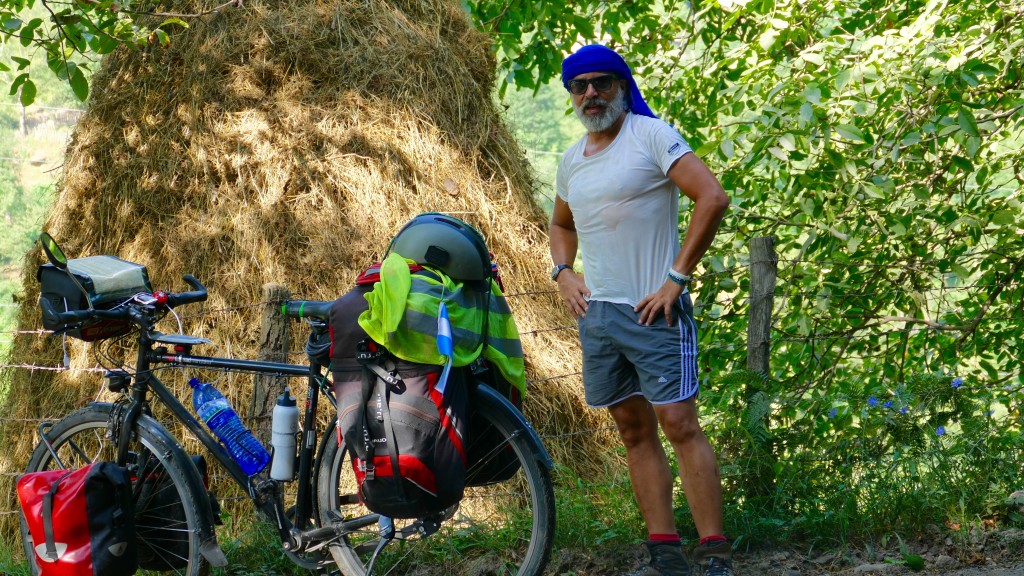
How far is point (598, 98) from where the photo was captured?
322cm

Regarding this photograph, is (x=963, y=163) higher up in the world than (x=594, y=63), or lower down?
lower down

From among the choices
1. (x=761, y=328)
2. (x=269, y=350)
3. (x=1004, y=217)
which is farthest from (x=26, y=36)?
(x=1004, y=217)

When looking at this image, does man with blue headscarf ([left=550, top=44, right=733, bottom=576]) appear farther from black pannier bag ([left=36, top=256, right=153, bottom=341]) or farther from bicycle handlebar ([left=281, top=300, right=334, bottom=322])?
black pannier bag ([left=36, top=256, right=153, bottom=341])

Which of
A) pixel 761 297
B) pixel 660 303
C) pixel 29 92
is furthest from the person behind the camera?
pixel 29 92

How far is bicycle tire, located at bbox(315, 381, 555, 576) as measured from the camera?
125 inches

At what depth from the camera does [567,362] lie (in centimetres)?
558

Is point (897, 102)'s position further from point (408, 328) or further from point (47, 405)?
point (47, 405)

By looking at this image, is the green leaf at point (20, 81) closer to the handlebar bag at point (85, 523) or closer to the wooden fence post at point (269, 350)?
the wooden fence post at point (269, 350)

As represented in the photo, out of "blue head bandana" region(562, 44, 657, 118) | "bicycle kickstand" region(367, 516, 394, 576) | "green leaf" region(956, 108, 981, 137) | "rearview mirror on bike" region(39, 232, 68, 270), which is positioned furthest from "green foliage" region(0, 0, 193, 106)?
"green leaf" region(956, 108, 981, 137)

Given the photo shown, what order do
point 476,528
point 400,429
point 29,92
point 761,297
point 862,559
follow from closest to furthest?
point 400,429
point 862,559
point 476,528
point 761,297
point 29,92

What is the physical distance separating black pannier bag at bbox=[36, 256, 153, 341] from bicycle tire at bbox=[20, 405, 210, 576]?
321 millimetres

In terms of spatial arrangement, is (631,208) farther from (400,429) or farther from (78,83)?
(78,83)

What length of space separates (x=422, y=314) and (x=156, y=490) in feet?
4.43

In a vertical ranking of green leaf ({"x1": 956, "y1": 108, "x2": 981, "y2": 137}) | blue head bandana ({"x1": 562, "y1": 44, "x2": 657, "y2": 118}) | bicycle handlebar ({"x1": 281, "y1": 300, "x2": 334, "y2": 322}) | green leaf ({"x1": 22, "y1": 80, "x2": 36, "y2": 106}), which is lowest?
bicycle handlebar ({"x1": 281, "y1": 300, "x2": 334, "y2": 322})
